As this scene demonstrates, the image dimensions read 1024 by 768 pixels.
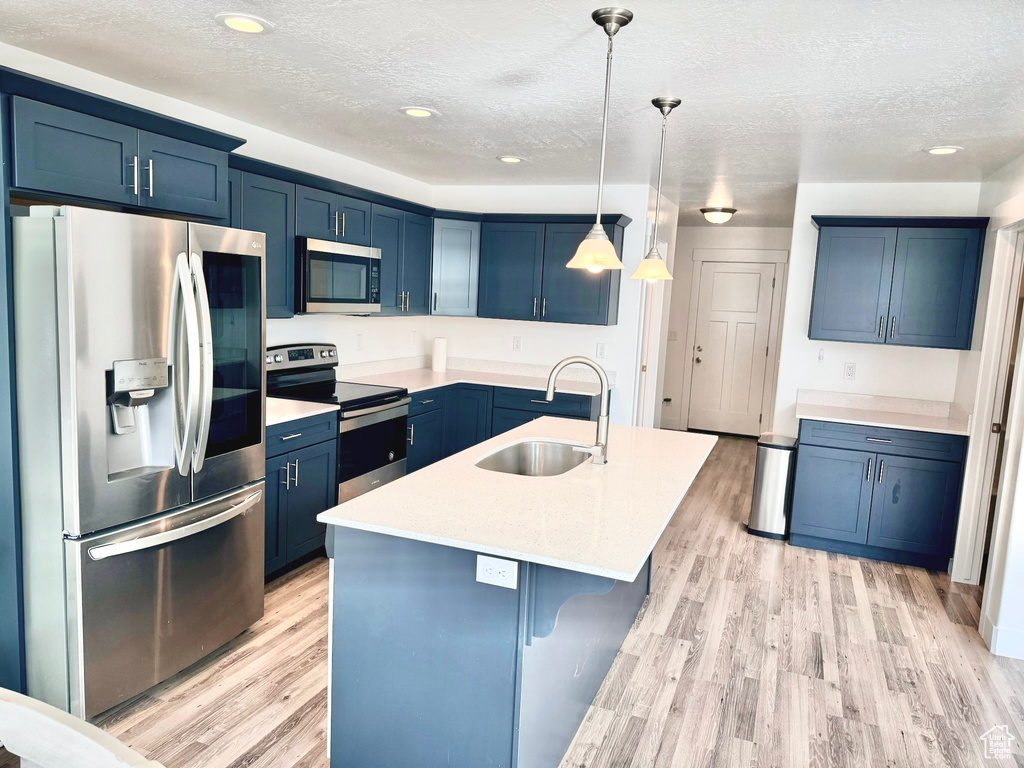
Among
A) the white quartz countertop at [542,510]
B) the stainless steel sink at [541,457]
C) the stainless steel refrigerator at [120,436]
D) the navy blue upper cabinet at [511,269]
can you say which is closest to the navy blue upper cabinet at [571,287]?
the navy blue upper cabinet at [511,269]

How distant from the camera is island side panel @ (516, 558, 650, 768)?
1.79 meters

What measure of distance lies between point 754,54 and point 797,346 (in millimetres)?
2848

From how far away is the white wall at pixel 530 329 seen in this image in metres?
5.07

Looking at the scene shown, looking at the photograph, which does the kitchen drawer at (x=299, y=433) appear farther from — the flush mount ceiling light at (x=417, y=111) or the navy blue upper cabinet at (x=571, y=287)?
the navy blue upper cabinet at (x=571, y=287)

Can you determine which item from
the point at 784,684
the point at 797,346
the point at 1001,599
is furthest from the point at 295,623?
the point at 797,346

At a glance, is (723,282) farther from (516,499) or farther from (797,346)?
(516,499)

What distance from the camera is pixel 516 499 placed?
2113mm

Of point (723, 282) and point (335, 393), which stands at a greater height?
point (723, 282)

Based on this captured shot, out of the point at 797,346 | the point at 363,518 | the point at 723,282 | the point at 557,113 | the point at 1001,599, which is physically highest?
the point at 557,113

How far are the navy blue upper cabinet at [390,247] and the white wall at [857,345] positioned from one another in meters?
2.68

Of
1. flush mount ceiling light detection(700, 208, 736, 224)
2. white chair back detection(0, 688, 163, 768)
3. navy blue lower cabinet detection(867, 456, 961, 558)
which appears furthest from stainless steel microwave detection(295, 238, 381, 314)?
navy blue lower cabinet detection(867, 456, 961, 558)

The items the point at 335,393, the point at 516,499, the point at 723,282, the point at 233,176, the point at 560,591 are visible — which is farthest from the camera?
the point at 723,282

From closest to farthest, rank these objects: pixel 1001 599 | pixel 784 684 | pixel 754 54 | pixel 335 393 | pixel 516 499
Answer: pixel 516 499 → pixel 754 54 → pixel 784 684 → pixel 1001 599 → pixel 335 393

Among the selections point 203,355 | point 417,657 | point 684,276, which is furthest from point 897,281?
point 203,355
